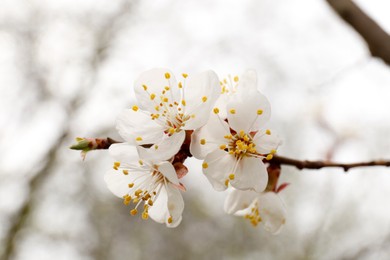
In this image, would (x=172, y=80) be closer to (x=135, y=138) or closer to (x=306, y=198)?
(x=135, y=138)

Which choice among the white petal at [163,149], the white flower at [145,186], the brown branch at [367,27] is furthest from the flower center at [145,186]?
the brown branch at [367,27]

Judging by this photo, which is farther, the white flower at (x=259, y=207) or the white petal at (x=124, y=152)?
the white flower at (x=259, y=207)

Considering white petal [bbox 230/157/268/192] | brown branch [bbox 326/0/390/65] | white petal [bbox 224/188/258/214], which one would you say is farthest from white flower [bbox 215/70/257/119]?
brown branch [bbox 326/0/390/65]

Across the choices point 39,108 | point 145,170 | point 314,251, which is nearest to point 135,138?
point 145,170

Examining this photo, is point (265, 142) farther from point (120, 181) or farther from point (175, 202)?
point (120, 181)

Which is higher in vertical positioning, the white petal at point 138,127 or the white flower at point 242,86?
the white flower at point 242,86

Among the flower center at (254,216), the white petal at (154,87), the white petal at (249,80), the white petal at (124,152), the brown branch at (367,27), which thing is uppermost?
the brown branch at (367,27)

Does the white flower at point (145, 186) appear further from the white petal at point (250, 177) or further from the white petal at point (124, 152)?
the white petal at point (250, 177)
